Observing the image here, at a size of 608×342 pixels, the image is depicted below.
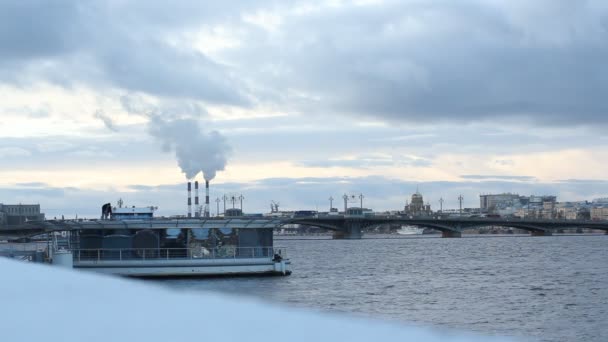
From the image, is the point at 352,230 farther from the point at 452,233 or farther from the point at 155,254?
the point at 155,254

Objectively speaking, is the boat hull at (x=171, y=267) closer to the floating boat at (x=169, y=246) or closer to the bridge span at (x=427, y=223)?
the floating boat at (x=169, y=246)

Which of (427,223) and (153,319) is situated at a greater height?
(427,223)

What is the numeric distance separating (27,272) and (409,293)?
46.6 metres

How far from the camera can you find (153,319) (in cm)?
325

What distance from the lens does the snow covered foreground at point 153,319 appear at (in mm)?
2988

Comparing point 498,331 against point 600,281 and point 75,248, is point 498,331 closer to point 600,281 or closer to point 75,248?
point 600,281

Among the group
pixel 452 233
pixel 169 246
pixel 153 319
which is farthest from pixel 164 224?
pixel 452 233

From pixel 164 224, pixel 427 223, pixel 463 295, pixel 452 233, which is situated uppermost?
pixel 164 224

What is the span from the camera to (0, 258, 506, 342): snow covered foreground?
9.80 feet

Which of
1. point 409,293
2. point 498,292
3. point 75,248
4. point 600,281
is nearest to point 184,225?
point 75,248

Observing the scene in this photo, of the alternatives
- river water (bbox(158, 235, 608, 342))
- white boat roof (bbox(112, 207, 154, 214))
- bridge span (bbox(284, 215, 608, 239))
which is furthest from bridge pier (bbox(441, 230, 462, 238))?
white boat roof (bbox(112, 207, 154, 214))

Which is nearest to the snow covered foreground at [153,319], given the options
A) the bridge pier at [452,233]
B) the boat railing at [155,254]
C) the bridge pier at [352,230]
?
the boat railing at [155,254]

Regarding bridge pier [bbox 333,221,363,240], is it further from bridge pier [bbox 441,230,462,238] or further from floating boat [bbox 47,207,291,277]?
floating boat [bbox 47,207,291,277]

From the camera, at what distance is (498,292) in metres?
49.8
